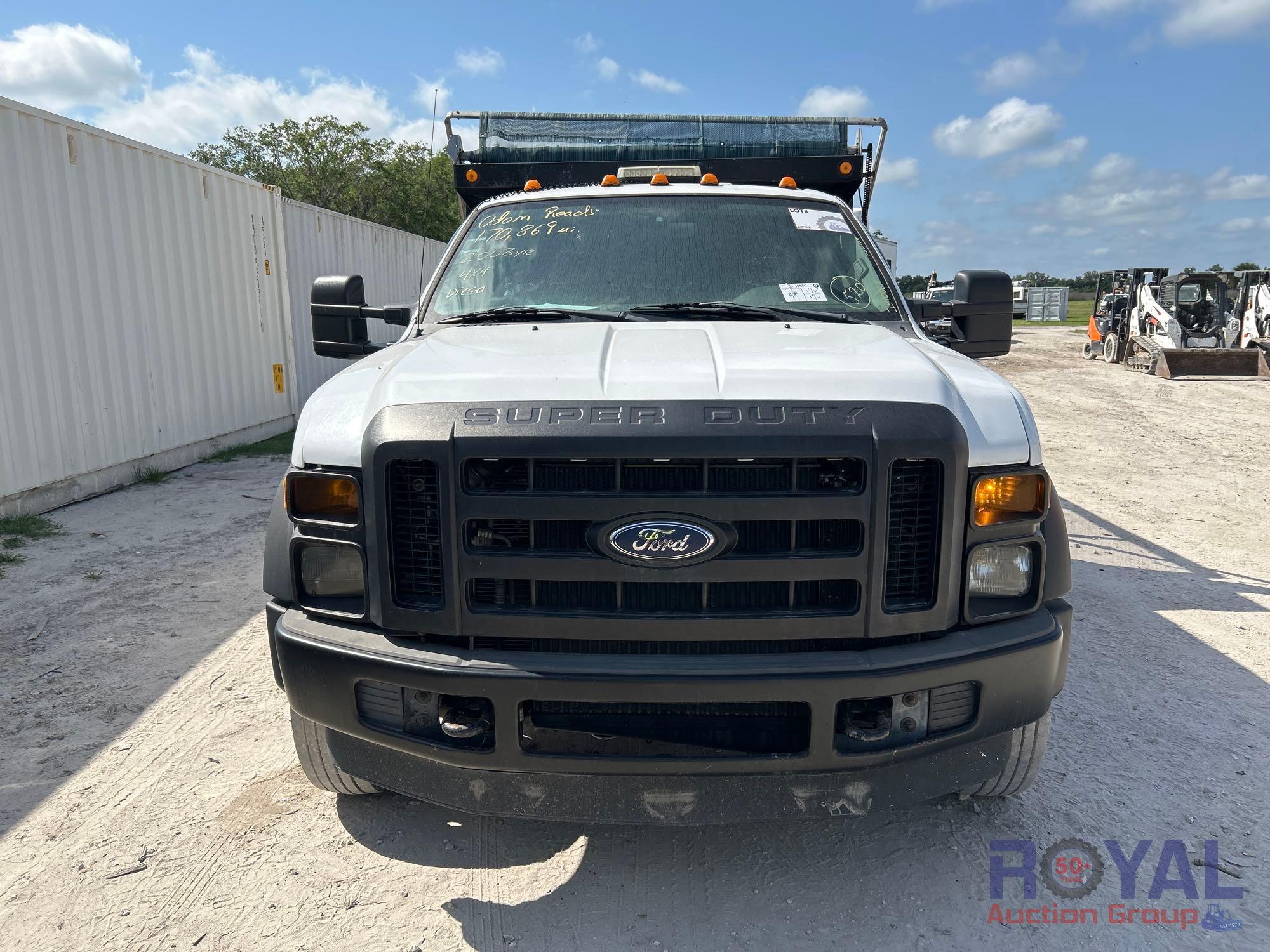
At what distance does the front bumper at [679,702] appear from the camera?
2.14m

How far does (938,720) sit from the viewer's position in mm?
2287

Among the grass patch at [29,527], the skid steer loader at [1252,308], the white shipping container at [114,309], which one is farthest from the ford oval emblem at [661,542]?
the skid steer loader at [1252,308]

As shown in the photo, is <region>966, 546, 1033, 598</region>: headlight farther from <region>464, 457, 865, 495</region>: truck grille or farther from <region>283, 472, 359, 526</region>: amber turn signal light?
<region>283, 472, 359, 526</region>: amber turn signal light

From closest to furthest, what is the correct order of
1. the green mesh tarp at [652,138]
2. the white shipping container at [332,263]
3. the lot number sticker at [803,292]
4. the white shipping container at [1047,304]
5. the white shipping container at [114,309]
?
the lot number sticker at [803,292] < the green mesh tarp at [652,138] < the white shipping container at [114,309] < the white shipping container at [332,263] < the white shipping container at [1047,304]

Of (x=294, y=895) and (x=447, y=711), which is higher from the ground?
(x=447, y=711)

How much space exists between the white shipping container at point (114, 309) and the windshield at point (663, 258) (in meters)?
4.97

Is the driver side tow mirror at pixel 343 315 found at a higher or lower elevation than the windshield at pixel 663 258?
lower

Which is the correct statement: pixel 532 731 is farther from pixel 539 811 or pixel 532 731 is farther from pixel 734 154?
pixel 734 154

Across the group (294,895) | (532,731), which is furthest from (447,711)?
(294,895)

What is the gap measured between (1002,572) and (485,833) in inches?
70.5

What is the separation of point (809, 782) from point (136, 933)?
186 cm

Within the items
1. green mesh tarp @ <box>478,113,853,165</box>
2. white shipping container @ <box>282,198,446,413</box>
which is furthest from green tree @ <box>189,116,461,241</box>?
green mesh tarp @ <box>478,113,853,165</box>

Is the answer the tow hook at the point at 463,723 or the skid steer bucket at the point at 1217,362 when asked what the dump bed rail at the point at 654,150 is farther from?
the skid steer bucket at the point at 1217,362

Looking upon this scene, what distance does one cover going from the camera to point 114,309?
7902 mm
